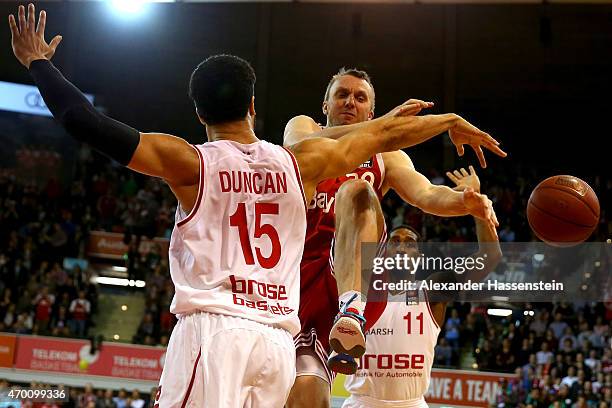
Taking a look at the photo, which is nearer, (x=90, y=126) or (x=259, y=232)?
(x=90, y=126)

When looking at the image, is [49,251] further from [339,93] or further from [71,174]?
[339,93]

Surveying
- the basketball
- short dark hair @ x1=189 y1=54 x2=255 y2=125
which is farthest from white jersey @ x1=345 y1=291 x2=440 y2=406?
short dark hair @ x1=189 y1=54 x2=255 y2=125

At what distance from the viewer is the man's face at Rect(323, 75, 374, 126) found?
533cm

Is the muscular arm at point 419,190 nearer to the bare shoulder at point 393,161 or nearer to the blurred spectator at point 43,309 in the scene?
the bare shoulder at point 393,161

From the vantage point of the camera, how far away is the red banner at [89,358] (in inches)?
555

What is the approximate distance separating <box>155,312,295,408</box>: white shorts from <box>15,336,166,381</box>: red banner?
11.5 metres

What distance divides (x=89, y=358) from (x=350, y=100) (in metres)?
10.3

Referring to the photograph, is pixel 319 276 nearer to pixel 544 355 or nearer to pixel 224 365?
pixel 224 365

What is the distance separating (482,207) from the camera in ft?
14.5

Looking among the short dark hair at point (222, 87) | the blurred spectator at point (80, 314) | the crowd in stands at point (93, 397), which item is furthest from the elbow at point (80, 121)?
the blurred spectator at point (80, 314)

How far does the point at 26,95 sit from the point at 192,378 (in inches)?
791

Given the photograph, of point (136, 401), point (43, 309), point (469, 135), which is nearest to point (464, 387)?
point (136, 401)

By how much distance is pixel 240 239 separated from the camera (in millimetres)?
3043

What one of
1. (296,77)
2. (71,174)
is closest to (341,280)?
(296,77)
